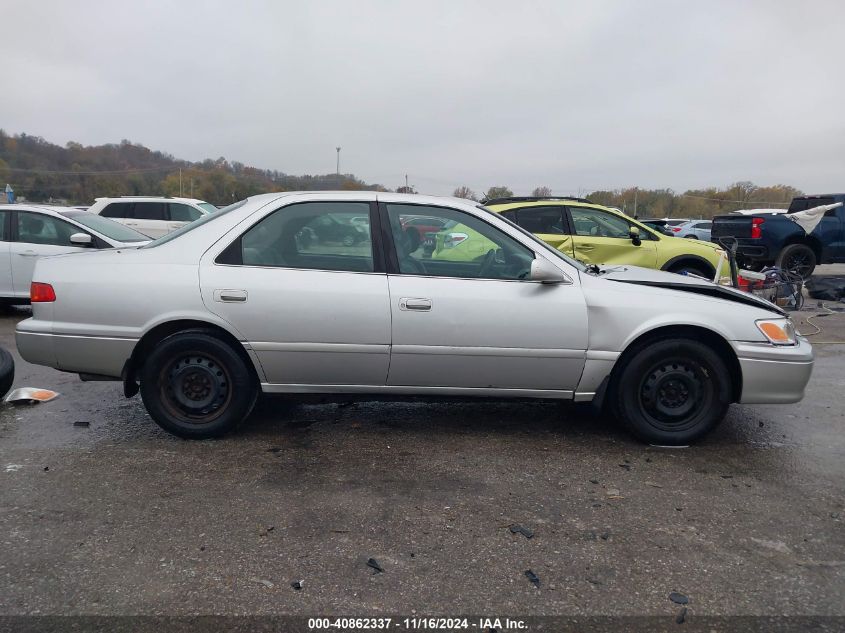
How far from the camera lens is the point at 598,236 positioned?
29.7 feet

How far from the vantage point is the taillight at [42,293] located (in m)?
4.20

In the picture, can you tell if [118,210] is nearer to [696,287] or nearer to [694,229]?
[696,287]

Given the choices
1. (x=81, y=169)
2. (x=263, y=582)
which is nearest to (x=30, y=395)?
(x=263, y=582)

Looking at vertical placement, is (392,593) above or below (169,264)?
below

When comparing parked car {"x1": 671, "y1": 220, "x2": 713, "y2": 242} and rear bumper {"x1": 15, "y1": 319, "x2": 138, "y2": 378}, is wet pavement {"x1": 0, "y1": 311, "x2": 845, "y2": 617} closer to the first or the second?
rear bumper {"x1": 15, "y1": 319, "x2": 138, "y2": 378}

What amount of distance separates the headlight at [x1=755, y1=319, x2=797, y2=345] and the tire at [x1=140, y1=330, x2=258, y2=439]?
3273 millimetres

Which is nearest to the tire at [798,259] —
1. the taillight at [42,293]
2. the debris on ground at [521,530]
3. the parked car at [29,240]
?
the parked car at [29,240]

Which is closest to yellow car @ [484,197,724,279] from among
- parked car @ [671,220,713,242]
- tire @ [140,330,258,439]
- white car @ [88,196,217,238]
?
tire @ [140,330,258,439]

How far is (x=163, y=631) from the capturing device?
2395 mm

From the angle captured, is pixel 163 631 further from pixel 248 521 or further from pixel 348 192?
pixel 348 192

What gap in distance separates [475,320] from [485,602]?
1858 millimetres

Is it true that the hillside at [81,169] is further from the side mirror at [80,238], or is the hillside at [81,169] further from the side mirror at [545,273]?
the side mirror at [545,273]

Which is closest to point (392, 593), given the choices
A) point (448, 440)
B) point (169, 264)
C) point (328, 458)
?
point (328, 458)

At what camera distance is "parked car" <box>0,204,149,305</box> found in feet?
29.2
